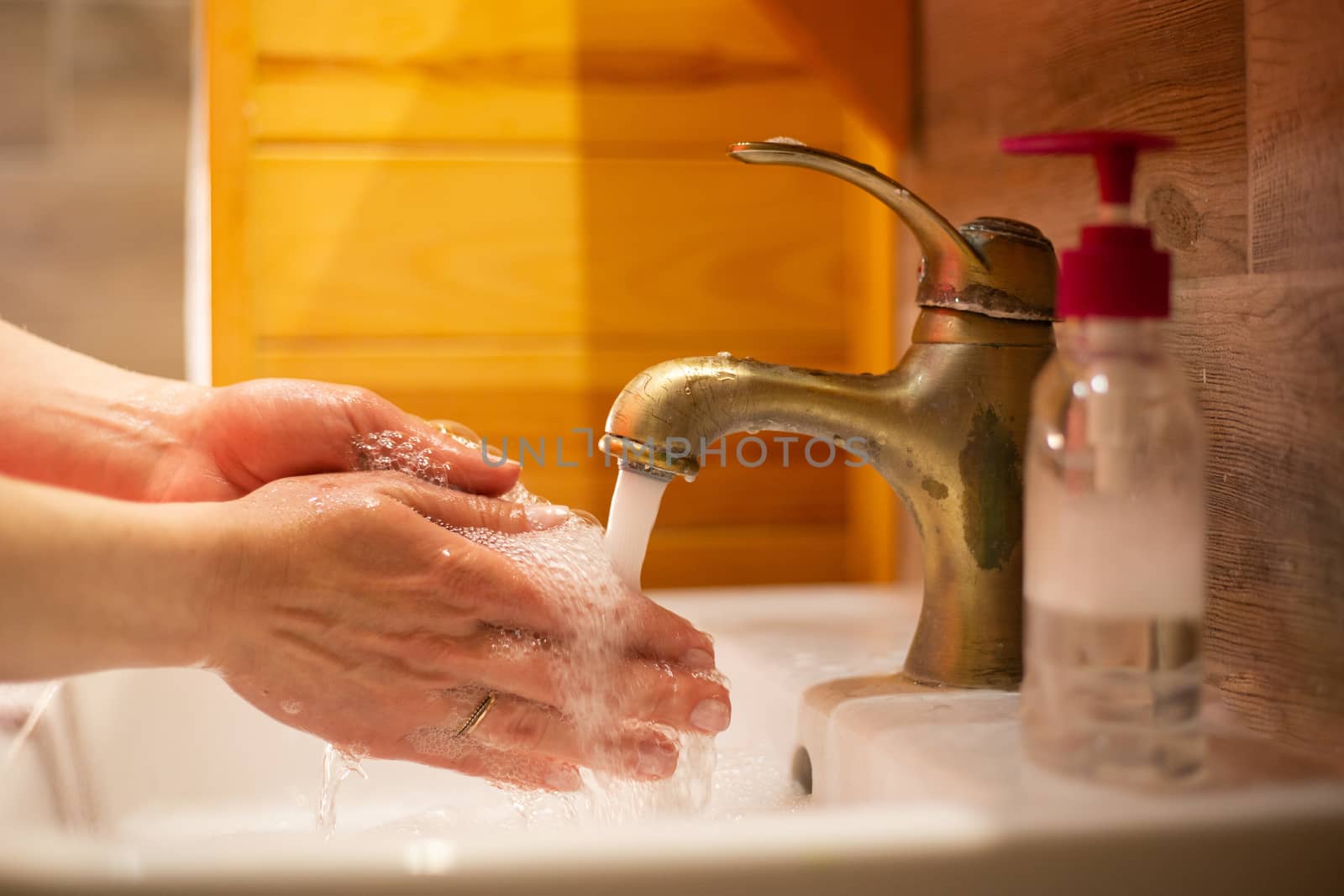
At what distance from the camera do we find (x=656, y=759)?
537 millimetres

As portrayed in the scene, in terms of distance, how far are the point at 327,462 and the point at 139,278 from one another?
1.24 m

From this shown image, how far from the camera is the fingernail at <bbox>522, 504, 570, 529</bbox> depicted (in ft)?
1.94

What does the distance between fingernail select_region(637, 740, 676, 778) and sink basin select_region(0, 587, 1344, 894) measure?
0.07ft

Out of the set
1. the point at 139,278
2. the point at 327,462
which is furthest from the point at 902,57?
the point at 139,278

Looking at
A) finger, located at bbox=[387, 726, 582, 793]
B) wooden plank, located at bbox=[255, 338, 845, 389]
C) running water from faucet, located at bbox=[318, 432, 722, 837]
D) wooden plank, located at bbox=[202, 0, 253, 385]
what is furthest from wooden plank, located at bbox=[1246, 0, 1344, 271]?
wooden plank, located at bbox=[202, 0, 253, 385]

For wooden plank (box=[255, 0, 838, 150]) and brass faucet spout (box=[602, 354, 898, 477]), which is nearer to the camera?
brass faucet spout (box=[602, 354, 898, 477])

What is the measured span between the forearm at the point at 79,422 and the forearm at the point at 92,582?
0.26 meters

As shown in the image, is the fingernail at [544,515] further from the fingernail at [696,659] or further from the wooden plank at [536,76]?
the wooden plank at [536,76]

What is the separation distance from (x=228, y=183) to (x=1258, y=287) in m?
0.78

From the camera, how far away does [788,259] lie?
109 cm

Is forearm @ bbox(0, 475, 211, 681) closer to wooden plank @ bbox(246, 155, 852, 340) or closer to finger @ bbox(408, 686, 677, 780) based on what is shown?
finger @ bbox(408, 686, 677, 780)

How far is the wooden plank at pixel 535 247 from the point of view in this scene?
1.01 m

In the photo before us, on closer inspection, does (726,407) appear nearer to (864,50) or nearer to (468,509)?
(468,509)

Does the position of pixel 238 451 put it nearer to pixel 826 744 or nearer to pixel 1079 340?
pixel 826 744
